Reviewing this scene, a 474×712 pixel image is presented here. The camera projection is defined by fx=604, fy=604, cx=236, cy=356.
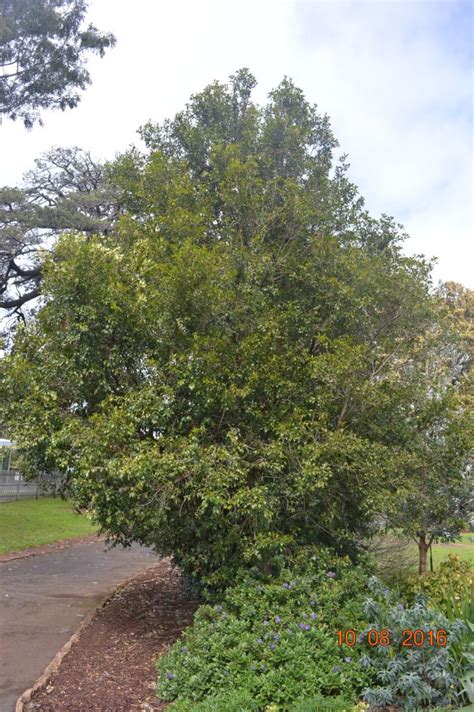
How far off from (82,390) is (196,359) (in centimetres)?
144

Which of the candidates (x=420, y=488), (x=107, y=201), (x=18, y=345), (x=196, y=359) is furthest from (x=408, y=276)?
(x=107, y=201)

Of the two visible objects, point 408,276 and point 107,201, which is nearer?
point 408,276

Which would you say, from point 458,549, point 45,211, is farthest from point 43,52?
point 458,549

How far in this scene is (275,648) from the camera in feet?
15.9

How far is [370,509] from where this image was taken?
6.90m

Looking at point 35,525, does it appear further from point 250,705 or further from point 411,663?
point 411,663

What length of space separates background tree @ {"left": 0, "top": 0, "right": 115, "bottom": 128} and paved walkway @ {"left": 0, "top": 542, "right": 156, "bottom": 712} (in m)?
11.2

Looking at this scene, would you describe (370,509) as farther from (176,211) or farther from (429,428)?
(176,211)

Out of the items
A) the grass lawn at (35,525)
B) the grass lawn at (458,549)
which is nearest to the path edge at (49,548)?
the grass lawn at (35,525)
